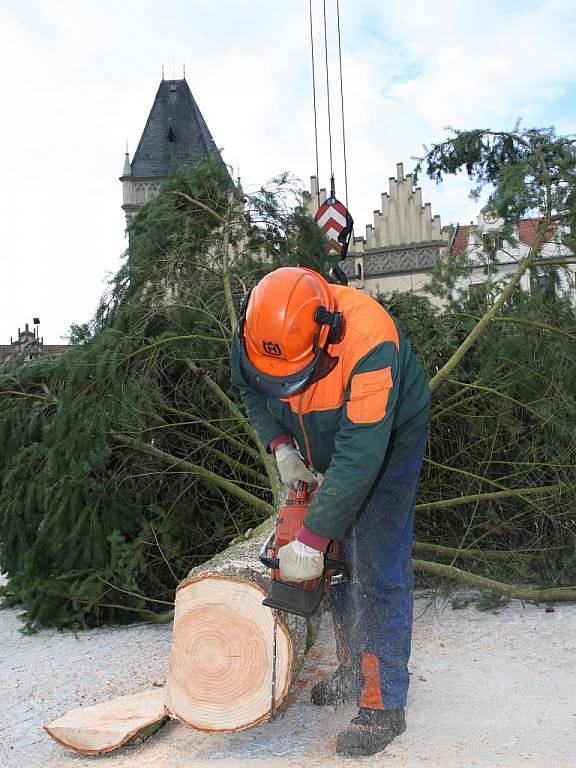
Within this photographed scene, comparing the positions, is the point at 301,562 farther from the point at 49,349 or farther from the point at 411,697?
the point at 49,349

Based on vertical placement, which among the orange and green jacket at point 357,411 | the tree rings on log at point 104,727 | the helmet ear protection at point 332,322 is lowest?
the tree rings on log at point 104,727

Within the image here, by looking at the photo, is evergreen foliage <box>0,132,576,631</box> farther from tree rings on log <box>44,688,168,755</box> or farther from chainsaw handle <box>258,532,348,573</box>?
chainsaw handle <box>258,532,348,573</box>

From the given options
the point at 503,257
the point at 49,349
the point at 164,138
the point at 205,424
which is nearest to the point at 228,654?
the point at 205,424

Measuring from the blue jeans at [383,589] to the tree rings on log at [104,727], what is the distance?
0.76 meters

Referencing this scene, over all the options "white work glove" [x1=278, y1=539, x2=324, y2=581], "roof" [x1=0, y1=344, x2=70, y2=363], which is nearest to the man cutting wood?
"white work glove" [x1=278, y1=539, x2=324, y2=581]

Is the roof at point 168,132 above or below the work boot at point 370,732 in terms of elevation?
above

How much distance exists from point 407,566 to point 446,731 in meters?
0.57

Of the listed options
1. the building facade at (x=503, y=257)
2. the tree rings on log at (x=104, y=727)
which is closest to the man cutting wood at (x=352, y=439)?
the tree rings on log at (x=104, y=727)

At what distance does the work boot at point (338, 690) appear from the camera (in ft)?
9.47

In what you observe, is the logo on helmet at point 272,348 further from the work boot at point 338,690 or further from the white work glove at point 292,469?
the work boot at point 338,690

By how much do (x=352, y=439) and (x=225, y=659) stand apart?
0.90m

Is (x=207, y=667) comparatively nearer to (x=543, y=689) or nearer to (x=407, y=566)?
(x=407, y=566)

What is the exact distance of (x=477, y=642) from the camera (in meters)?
3.65

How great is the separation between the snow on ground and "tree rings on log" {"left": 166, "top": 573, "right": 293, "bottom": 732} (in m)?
0.14
